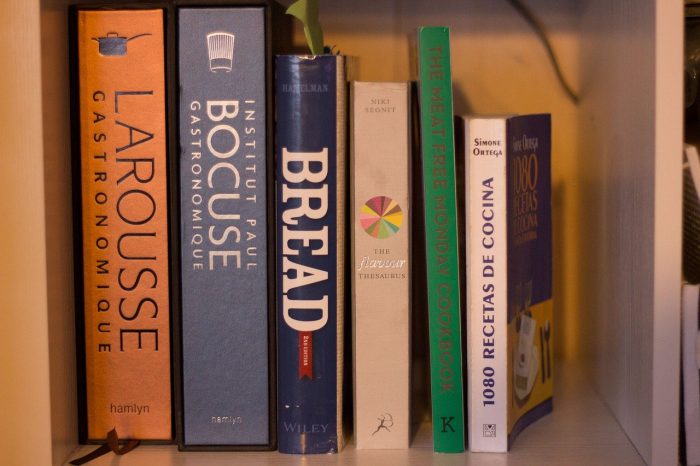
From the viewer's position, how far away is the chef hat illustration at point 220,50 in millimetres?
815

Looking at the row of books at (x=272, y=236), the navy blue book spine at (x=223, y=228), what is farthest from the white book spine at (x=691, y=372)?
the navy blue book spine at (x=223, y=228)

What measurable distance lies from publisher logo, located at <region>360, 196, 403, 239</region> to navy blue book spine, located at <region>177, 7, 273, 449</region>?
9 centimetres

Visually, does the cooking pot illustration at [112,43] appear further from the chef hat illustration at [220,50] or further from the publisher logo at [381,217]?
the publisher logo at [381,217]

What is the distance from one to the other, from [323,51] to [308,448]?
366 mm

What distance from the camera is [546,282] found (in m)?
0.95

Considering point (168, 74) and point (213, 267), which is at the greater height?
point (168, 74)

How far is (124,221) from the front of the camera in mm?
843

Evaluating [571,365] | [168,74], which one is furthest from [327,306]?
[571,365]

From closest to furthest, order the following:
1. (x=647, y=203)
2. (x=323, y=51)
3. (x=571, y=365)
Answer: (x=647, y=203) < (x=323, y=51) < (x=571, y=365)

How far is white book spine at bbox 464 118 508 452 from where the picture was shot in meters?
0.82

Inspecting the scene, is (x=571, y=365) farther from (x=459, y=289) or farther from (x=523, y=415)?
(x=459, y=289)

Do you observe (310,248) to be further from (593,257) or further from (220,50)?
(593,257)

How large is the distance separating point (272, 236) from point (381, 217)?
10 centimetres

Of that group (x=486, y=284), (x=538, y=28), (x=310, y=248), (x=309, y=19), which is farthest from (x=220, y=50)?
(x=538, y=28)
